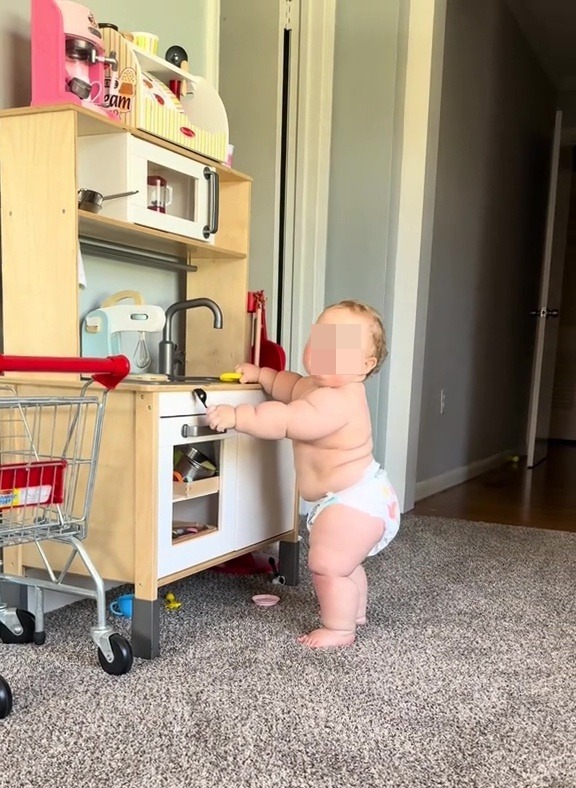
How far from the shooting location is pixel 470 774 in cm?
97

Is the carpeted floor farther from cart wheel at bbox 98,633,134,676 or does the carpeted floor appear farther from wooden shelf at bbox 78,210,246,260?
wooden shelf at bbox 78,210,246,260

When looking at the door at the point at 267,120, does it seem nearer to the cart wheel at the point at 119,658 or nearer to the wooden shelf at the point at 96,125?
the wooden shelf at the point at 96,125

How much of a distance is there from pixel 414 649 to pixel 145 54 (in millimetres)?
1397

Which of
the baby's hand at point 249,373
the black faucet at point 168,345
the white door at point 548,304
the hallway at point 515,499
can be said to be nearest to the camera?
the baby's hand at point 249,373

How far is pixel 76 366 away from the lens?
1.18 metres

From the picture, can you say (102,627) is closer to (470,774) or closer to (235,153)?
(470,774)

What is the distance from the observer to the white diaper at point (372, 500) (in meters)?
1.45

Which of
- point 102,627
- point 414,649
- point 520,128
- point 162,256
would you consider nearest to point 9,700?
point 102,627

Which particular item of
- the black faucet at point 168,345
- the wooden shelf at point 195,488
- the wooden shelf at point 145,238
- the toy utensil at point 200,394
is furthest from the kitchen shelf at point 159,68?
the wooden shelf at point 195,488

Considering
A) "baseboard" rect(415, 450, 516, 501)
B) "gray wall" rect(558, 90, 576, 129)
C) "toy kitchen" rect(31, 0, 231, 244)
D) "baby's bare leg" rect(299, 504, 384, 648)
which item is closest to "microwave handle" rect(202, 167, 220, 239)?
"toy kitchen" rect(31, 0, 231, 244)

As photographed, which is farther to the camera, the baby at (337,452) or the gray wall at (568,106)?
the gray wall at (568,106)

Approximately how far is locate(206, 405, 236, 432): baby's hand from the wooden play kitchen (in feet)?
0.12

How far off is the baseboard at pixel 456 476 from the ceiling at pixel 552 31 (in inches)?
94.0

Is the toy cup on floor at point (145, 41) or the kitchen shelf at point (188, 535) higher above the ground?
the toy cup on floor at point (145, 41)
